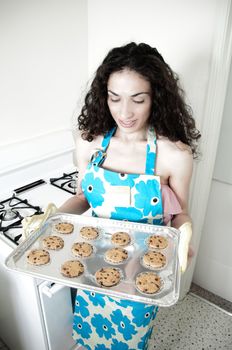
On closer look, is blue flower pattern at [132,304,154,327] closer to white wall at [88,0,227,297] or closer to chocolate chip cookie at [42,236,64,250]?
chocolate chip cookie at [42,236,64,250]

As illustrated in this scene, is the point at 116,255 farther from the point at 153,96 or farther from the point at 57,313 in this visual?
the point at 153,96

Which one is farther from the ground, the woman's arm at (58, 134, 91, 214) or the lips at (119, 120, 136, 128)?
the lips at (119, 120, 136, 128)

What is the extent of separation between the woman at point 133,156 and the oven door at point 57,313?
7 cm

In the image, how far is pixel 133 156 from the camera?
42.3 inches

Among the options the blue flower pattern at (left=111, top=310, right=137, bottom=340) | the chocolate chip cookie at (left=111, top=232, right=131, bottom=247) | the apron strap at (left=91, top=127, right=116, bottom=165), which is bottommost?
the blue flower pattern at (left=111, top=310, right=137, bottom=340)

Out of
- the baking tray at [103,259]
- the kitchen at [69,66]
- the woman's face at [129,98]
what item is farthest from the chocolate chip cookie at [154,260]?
the kitchen at [69,66]

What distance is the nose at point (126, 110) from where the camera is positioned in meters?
0.91

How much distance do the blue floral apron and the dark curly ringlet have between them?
0.07 m

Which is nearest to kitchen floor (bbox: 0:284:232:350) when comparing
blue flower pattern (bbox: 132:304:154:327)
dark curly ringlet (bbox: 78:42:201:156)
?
blue flower pattern (bbox: 132:304:154:327)

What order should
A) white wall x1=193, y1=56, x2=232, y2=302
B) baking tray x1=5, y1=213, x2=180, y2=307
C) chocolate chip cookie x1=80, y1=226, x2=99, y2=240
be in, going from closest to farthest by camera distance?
1. baking tray x1=5, y1=213, x2=180, y2=307
2. chocolate chip cookie x1=80, y1=226, x2=99, y2=240
3. white wall x1=193, y1=56, x2=232, y2=302

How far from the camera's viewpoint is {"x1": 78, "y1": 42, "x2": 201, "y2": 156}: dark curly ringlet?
36.0 inches

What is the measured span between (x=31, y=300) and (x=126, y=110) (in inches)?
32.2

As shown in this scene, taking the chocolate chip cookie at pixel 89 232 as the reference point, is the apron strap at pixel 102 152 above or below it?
above

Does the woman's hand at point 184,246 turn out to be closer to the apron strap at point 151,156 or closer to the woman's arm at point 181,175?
the woman's arm at point 181,175
